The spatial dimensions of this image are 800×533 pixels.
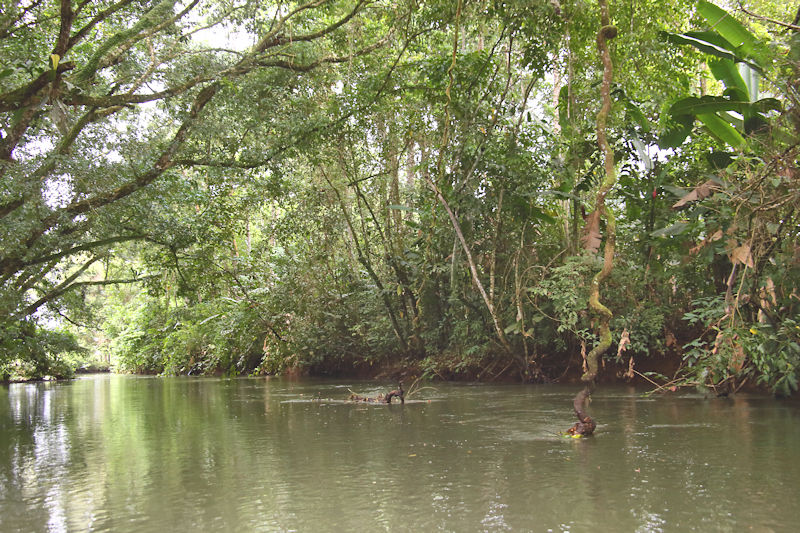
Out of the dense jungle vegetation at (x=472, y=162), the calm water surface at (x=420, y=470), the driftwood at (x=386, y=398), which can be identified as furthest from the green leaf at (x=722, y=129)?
the driftwood at (x=386, y=398)

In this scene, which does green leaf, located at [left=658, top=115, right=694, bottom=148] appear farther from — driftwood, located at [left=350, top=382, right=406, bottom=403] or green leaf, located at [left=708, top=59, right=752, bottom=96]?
driftwood, located at [left=350, top=382, right=406, bottom=403]

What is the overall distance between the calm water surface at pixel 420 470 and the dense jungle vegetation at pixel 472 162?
34.6 inches

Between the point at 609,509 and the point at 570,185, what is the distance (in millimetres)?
6156

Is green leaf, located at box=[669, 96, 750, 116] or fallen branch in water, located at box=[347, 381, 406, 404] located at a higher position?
green leaf, located at box=[669, 96, 750, 116]

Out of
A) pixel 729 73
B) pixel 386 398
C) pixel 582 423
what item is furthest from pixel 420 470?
pixel 729 73

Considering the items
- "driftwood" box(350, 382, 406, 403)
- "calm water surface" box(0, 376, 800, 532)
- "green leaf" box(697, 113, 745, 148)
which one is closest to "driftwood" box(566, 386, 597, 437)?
"calm water surface" box(0, 376, 800, 532)

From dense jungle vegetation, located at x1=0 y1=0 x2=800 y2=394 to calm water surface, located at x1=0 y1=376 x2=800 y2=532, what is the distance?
0.88m

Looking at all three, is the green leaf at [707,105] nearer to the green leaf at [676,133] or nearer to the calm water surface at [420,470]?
the green leaf at [676,133]

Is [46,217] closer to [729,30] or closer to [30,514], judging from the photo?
[30,514]

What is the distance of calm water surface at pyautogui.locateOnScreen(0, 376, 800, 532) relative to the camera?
284 centimetres

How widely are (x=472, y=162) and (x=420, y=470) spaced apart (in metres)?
6.08

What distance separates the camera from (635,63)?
7809mm

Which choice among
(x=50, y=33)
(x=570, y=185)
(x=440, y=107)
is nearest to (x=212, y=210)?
(x=50, y=33)

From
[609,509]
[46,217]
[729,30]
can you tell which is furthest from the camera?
[46,217]
